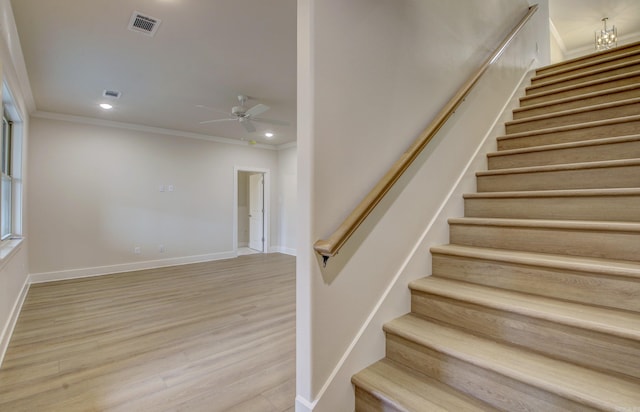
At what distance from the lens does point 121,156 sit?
5.04m

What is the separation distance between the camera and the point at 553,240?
157cm

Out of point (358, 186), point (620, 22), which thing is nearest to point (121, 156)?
point (358, 186)

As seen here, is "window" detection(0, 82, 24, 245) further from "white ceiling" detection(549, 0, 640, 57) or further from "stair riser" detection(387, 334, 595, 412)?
"white ceiling" detection(549, 0, 640, 57)

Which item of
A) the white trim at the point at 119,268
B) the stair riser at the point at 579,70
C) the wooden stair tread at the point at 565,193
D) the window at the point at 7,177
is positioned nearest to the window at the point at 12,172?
the window at the point at 7,177

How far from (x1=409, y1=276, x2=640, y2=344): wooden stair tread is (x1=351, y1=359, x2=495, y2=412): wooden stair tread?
0.41m

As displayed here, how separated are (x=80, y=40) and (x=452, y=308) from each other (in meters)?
3.49

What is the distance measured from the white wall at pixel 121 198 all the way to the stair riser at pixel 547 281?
5.19 metres

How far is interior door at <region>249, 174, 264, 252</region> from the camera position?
7172 mm

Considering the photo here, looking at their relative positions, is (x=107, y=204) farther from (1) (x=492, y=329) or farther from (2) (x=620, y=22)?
(2) (x=620, y=22)

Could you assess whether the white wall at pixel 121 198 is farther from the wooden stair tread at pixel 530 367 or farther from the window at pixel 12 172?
the wooden stair tread at pixel 530 367

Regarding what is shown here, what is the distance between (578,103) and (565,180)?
109cm

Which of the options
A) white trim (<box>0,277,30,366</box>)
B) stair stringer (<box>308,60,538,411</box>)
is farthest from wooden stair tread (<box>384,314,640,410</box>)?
white trim (<box>0,277,30,366</box>)

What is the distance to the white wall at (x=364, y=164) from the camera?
4.36 ft

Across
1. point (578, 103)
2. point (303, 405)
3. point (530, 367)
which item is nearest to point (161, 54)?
point (303, 405)
